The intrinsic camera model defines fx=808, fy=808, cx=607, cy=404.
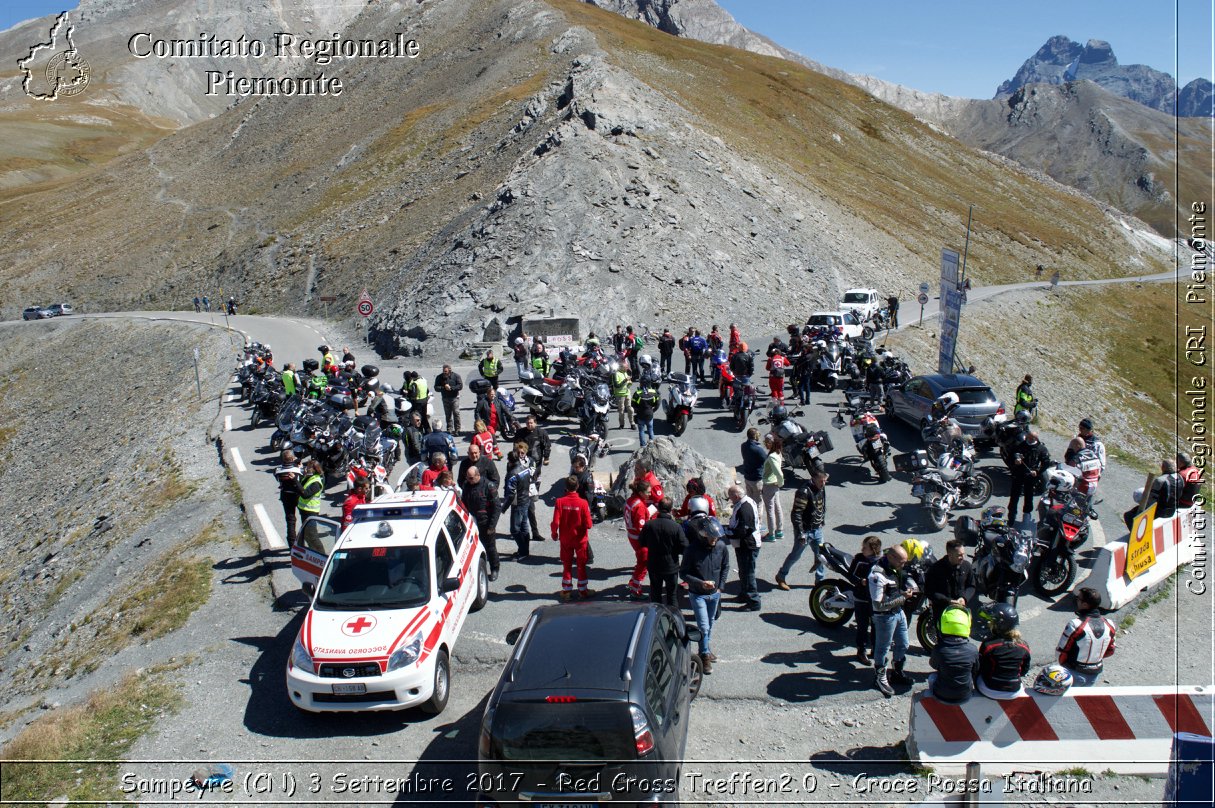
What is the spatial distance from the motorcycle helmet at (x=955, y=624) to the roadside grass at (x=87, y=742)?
819cm

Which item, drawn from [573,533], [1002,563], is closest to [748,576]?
[573,533]

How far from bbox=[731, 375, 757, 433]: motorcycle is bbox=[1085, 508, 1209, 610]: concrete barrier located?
361 inches

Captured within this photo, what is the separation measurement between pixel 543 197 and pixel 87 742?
33.2 m

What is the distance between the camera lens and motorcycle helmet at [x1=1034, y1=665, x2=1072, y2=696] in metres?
7.99

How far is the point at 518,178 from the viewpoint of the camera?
40156mm

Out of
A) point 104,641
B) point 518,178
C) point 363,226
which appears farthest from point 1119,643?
point 363,226

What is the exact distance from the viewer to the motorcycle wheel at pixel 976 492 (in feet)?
50.3

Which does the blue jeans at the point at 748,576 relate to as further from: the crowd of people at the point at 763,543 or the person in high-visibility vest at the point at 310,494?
the person in high-visibility vest at the point at 310,494

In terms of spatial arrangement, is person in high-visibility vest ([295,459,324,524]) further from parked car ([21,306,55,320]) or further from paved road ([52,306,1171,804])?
parked car ([21,306,55,320])

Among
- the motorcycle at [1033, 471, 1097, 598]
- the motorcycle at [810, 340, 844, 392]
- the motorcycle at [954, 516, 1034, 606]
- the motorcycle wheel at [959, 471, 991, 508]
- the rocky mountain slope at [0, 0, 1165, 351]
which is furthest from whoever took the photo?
the rocky mountain slope at [0, 0, 1165, 351]

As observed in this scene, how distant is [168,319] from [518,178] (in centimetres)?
2480

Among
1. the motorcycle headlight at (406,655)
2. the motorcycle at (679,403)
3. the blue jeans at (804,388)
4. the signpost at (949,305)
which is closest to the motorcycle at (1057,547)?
the motorcycle headlight at (406,655)

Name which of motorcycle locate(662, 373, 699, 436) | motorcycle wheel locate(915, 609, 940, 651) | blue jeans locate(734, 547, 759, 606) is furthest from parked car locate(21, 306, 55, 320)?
motorcycle wheel locate(915, 609, 940, 651)

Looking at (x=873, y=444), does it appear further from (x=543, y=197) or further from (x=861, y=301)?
(x=543, y=197)
